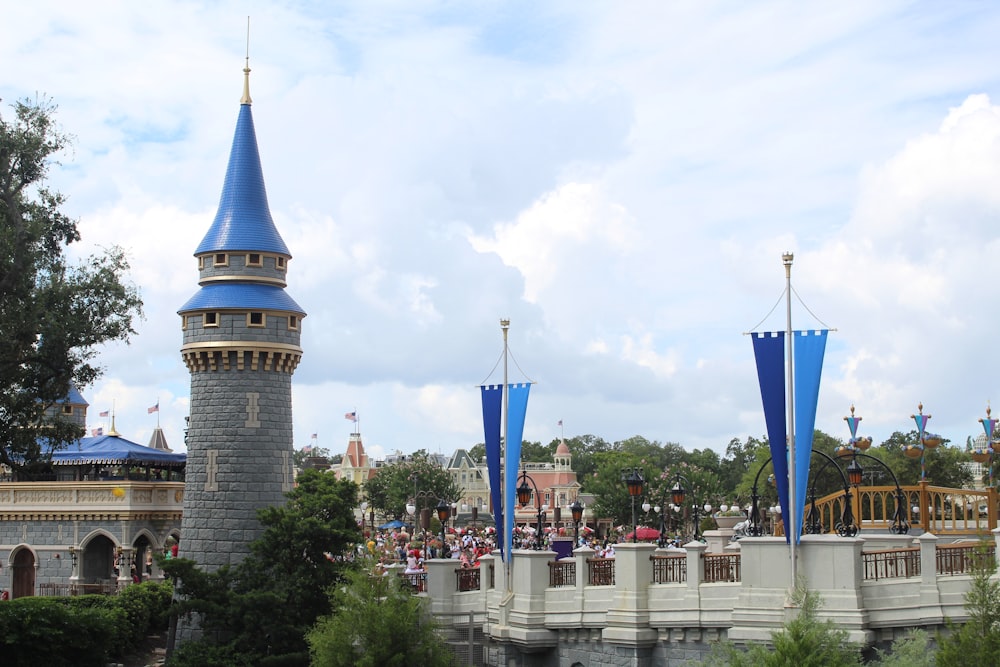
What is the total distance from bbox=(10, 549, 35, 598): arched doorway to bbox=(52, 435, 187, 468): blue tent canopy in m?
3.90

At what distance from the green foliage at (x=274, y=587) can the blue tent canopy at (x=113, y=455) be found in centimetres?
1602

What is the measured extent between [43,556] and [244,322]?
57.4 feet

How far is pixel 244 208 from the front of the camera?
3747 cm

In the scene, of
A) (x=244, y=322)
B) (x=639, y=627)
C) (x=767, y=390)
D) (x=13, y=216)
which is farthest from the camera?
(x=244, y=322)

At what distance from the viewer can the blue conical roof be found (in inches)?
1455

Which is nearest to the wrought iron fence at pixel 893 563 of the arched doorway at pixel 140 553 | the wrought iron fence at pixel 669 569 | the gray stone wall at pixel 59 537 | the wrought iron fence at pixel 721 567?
the wrought iron fence at pixel 721 567

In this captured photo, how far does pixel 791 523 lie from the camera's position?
71.0 ft

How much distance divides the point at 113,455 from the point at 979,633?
38191 mm

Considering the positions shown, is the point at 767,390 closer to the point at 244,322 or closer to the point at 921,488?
the point at 921,488

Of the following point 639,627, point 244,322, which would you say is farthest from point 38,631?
point 639,627

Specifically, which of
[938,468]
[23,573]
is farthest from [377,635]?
[938,468]

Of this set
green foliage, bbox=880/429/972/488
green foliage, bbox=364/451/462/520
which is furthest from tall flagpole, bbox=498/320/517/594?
green foliage, bbox=364/451/462/520

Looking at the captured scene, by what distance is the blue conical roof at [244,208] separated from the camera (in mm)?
36969

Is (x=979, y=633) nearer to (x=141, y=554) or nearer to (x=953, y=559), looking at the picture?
(x=953, y=559)
